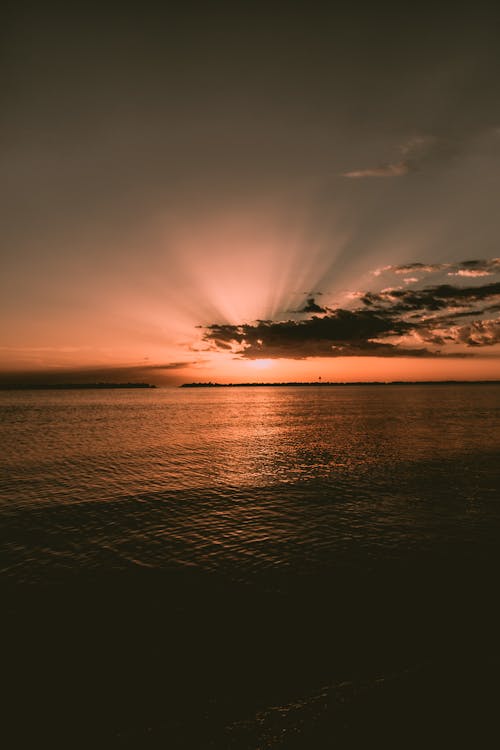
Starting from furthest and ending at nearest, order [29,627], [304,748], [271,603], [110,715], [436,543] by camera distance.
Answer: [436,543]
[271,603]
[29,627]
[110,715]
[304,748]

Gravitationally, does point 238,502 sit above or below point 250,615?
below

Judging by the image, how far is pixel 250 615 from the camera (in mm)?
14609

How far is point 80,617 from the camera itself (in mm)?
14773

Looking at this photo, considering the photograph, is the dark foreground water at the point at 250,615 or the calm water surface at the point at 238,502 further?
the calm water surface at the point at 238,502

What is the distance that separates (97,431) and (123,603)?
220 feet

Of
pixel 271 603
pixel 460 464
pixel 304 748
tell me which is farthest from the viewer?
pixel 460 464

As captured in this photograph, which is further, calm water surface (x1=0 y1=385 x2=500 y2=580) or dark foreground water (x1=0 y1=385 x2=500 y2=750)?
calm water surface (x1=0 y1=385 x2=500 y2=580)

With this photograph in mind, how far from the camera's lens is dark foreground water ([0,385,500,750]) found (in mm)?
9766

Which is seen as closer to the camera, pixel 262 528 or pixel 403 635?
pixel 403 635

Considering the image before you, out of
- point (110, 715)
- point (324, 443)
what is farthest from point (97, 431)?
point (110, 715)

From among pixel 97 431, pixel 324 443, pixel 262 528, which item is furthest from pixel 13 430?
pixel 262 528

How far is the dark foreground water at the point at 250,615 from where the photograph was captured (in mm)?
9766

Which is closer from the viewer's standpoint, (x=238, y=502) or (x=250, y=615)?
(x=250, y=615)

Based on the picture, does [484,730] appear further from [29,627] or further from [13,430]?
[13,430]
